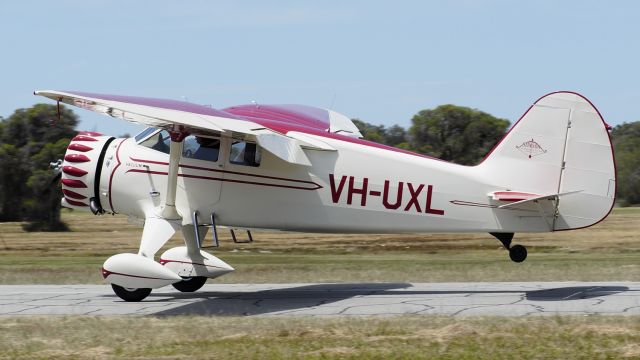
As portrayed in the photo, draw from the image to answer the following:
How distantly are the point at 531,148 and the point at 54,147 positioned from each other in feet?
102

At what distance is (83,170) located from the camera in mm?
14453

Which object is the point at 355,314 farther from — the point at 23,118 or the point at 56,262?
the point at 23,118

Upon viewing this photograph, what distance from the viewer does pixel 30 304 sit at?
13.6m

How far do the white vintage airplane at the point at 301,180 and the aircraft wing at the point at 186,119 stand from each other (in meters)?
0.02

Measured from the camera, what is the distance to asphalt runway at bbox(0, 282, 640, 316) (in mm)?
11938

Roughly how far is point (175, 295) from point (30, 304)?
230cm

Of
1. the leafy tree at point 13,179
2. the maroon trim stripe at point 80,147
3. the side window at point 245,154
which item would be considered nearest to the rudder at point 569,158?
the side window at point 245,154

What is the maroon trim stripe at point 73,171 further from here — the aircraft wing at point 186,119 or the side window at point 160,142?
the aircraft wing at point 186,119

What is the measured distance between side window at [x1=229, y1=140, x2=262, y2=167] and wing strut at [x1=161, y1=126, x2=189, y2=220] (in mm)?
788

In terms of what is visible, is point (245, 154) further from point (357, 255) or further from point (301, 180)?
point (357, 255)

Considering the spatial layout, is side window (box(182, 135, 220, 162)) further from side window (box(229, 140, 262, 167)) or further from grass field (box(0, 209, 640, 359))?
grass field (box(0, 209, 640, 359))

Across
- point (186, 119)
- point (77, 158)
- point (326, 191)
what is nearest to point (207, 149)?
point (186, 119)

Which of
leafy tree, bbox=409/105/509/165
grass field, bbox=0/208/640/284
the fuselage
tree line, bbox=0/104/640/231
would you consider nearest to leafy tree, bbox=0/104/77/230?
tree line, bbox=0/104/640/231

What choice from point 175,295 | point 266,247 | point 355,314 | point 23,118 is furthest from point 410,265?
point 23,118
